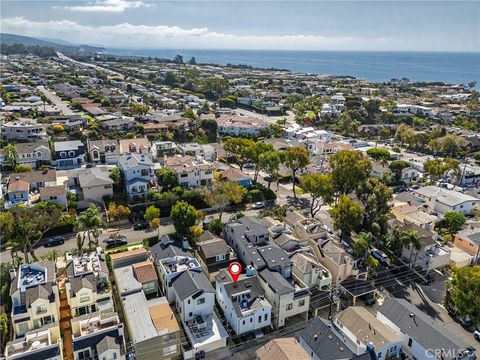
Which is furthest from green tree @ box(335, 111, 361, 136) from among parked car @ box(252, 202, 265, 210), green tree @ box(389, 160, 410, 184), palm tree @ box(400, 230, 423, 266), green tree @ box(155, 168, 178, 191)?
palm tree @ box(400, 230, 423, 266)

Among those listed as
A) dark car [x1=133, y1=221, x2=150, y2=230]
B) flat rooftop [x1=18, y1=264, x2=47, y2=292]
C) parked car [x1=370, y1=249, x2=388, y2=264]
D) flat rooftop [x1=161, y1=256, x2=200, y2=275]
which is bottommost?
parked car [x1=370, y1=249, x2=388, y2=264]

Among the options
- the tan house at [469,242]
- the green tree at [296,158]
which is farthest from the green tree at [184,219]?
the tan house at [469,242]

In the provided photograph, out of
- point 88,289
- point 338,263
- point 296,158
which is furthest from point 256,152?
point 88,289

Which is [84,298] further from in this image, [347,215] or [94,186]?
[347,215]

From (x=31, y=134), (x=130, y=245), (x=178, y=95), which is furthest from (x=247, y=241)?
(x=178, y=95)

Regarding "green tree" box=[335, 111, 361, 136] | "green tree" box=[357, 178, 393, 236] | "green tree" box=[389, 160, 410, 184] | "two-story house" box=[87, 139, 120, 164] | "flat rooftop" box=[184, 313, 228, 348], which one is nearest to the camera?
"flat rooftop" box=[184, 313, 228, 348]

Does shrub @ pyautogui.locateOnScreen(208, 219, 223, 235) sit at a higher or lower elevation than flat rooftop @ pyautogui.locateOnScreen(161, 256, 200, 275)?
lower

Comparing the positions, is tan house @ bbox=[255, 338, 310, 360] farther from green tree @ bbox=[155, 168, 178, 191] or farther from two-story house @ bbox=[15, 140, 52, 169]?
two-story house @ bbox=[15, 140, 52, 169]
